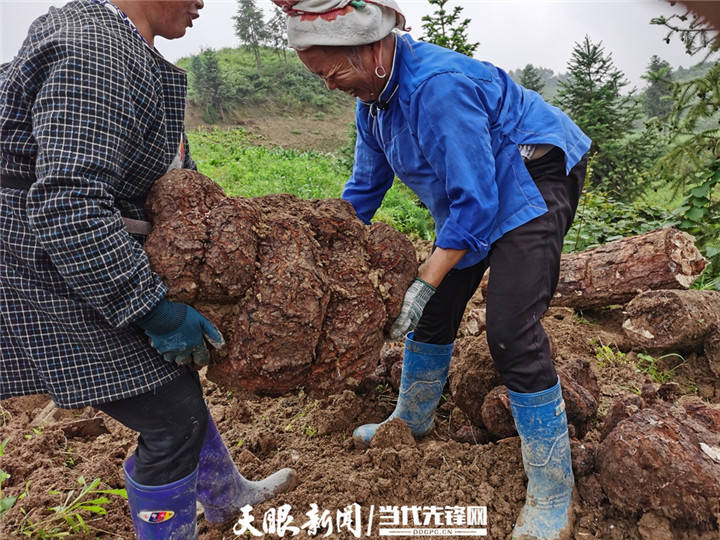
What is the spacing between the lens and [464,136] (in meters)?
1.63

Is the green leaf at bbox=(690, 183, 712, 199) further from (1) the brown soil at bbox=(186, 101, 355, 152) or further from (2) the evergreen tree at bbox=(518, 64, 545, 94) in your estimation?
(1) the brown soil at bbox=(186, 101, 355, 152)

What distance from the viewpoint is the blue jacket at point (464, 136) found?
5.39 feet

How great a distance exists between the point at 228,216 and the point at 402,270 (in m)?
0.67

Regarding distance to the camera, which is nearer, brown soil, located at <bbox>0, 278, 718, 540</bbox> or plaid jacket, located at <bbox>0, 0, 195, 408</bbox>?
plaid jacket, located at <bbox>0, 0, 195, 408</bbox>

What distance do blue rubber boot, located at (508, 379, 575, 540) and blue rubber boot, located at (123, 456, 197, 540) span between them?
124 cm

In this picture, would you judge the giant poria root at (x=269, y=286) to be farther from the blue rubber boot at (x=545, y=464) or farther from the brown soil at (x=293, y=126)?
the brown soil at (x=293, y=126)

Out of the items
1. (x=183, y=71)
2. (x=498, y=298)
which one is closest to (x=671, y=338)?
(x=498, y=298)

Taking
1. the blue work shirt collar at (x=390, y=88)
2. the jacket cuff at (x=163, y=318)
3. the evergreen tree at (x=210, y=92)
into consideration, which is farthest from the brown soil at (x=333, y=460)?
the evergreen tree at (x=210, y=92)

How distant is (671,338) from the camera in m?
2.91

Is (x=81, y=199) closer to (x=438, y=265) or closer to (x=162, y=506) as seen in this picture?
(x=162, y=506)

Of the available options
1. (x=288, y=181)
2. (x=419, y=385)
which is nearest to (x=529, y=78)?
(x=288, y=181)

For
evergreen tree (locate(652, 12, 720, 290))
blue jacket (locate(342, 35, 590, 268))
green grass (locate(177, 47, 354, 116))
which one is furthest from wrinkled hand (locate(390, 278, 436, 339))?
green grass (locate(177, 47, 354, 116))

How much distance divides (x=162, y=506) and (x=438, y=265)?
1.28 meters

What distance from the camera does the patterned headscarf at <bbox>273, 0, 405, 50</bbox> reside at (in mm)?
1601
